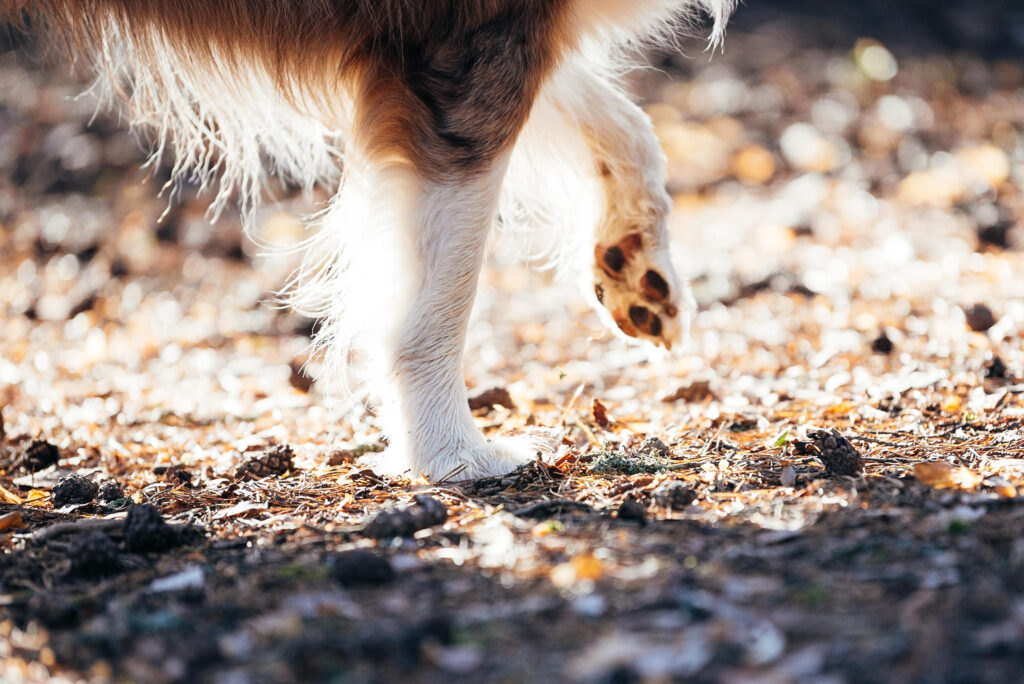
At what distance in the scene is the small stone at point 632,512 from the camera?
247 centimetres

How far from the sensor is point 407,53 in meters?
3.07

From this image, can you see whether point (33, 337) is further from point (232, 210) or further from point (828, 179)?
point (828, 179)

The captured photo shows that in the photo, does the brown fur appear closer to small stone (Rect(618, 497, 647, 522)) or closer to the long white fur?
the long white fur

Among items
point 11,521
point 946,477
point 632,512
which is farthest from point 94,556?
point 946,477

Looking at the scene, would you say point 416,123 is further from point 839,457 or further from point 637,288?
point 839,457

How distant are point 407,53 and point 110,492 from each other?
5.26 feet

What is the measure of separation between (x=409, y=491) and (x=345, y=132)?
1375mm

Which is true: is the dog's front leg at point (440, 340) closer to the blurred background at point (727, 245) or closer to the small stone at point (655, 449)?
the small stone at point (655, 449)

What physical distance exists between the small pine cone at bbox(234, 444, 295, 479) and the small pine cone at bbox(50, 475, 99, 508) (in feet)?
1.44

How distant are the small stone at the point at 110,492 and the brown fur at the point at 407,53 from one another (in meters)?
1.29

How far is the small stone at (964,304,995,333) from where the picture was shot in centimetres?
438

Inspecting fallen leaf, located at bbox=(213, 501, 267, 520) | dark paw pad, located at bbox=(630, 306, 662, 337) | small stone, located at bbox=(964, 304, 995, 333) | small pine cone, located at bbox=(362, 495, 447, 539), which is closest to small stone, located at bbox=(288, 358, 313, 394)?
dark paw pad, located at bbox=(630, 306, 662, 337)

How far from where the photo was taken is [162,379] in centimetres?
511

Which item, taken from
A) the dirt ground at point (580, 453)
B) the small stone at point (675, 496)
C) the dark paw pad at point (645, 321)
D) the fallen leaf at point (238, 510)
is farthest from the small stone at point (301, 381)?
the small stone at point (675, 496)
